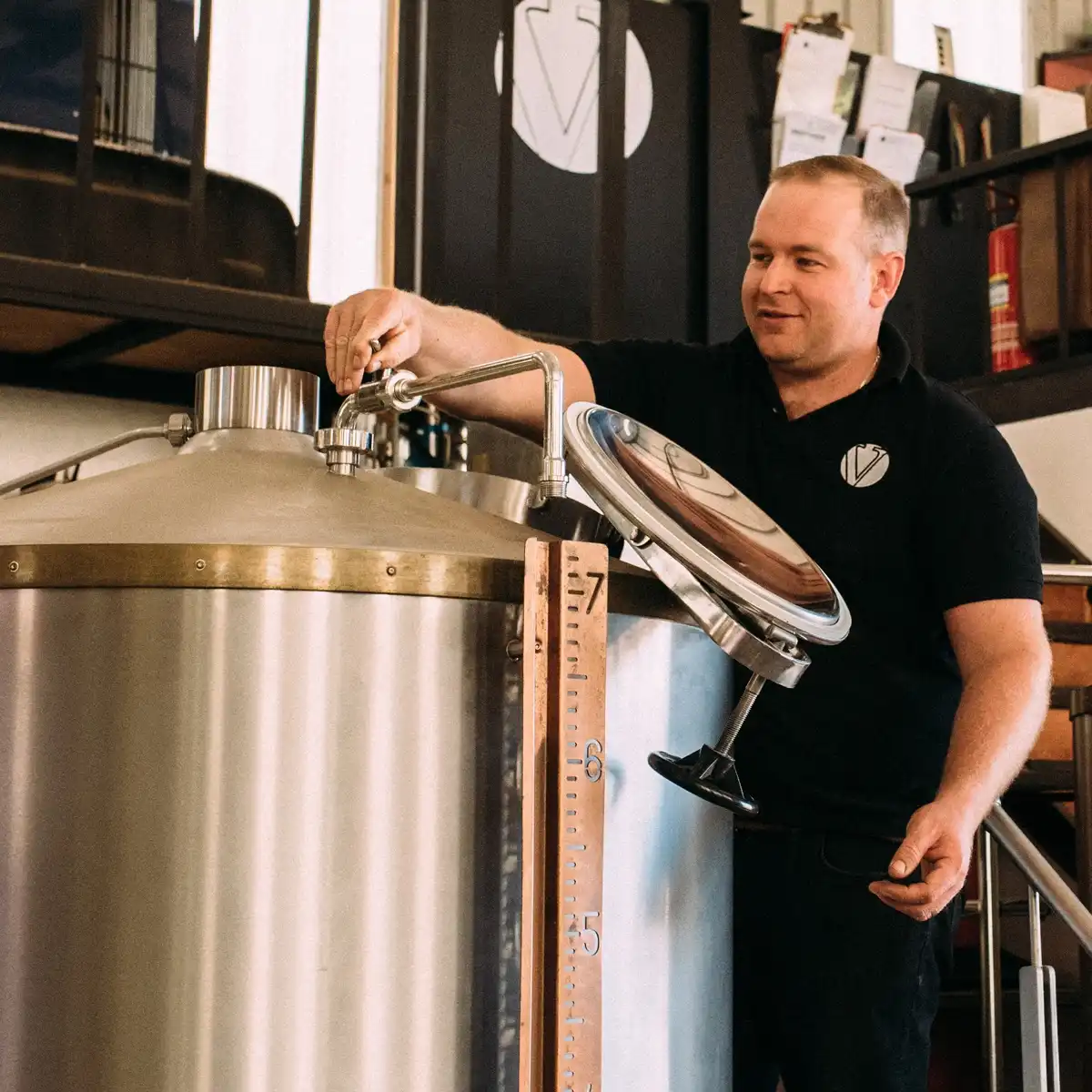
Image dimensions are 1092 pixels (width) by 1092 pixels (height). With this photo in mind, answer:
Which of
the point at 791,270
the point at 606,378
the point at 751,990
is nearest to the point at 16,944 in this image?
the point at 751,990

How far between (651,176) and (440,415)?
146cm

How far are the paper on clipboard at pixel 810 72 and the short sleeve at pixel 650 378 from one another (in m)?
3.31

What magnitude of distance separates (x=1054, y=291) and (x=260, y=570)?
4045 millimetres

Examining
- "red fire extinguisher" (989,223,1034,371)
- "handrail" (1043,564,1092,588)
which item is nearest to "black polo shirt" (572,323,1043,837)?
"handrail" (1043,564,1092,588)

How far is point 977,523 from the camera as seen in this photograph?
74.1 inches

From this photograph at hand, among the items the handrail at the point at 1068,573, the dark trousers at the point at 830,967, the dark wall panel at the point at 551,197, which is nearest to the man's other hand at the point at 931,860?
the dark trousers at the point at 830,967

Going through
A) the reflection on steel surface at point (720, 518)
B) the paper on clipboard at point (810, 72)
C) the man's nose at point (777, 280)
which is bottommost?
the reflection on steel surface at point (720, 518)

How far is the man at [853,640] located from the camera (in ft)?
5.99

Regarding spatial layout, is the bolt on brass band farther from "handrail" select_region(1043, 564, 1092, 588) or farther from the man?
"handrail" select_region(1043, 564, 1092, 588)

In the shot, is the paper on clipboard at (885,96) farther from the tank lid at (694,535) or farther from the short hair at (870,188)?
the tank lid at (694,535)

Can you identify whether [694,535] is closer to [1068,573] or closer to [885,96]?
[1068,573]

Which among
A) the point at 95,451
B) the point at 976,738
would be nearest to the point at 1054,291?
the point at 976,738

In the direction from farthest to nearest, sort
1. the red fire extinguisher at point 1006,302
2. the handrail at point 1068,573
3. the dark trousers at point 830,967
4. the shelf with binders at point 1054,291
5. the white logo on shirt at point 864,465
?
the red fire extinguisher at point 1006,302, the shelf with binders at point 1054,291, the handrail at point 1068,573, the white logo on shirt at point 864,465, the dark trousers at point 830,967

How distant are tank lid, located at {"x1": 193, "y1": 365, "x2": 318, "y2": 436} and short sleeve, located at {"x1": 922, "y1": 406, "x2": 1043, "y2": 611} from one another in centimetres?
74
